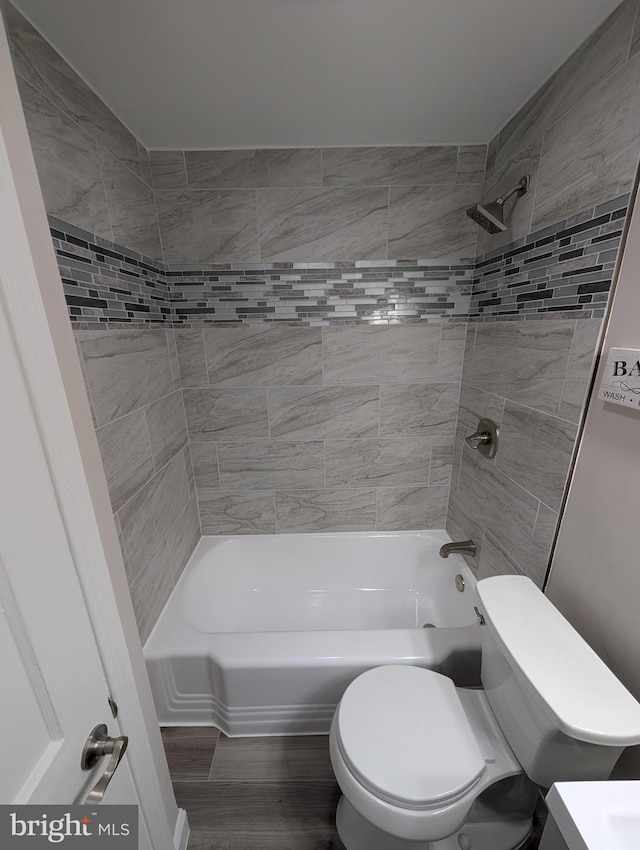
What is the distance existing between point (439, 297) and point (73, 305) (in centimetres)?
144

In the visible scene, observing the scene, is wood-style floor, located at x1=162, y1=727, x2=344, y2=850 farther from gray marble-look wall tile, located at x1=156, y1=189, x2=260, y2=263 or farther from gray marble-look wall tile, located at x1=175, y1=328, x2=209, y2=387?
gray marble-look wall tile, located at x1=156, y1=189, x2=260, y2=263

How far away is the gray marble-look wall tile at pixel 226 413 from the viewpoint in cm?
171

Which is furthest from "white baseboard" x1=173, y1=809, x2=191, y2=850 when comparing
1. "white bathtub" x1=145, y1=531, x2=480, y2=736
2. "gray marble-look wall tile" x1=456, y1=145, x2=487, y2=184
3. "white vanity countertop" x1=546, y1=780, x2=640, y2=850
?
"gray marble-look wall tile" x1=456, y1=145, x2=487, y2=184

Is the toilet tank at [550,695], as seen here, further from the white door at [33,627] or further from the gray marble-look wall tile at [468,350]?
the gray marble-look wall tile at [468,350]

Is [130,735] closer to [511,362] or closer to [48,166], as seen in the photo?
[48,166]

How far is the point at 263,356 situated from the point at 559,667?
1499 mm

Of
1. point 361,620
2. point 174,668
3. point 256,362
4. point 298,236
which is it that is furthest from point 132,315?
point 361,620

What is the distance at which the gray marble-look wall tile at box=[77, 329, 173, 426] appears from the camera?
3.27ft

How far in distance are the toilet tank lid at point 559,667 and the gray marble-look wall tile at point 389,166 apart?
1.61 m

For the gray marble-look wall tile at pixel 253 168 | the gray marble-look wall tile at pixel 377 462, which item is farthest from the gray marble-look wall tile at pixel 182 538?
the gray marble-look wall tile at pixel 253 168

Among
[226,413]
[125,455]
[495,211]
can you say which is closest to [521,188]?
[495,211]

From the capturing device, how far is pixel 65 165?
926 mm

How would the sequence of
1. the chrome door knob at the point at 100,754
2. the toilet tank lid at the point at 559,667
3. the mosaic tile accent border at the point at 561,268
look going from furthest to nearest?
the mosaic tile accent border at the point at 561,268 < the toilet tank lid at the point at 559,667 < the chrome door knob at the point at 100,754

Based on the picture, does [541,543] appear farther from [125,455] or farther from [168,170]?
[168,170]
